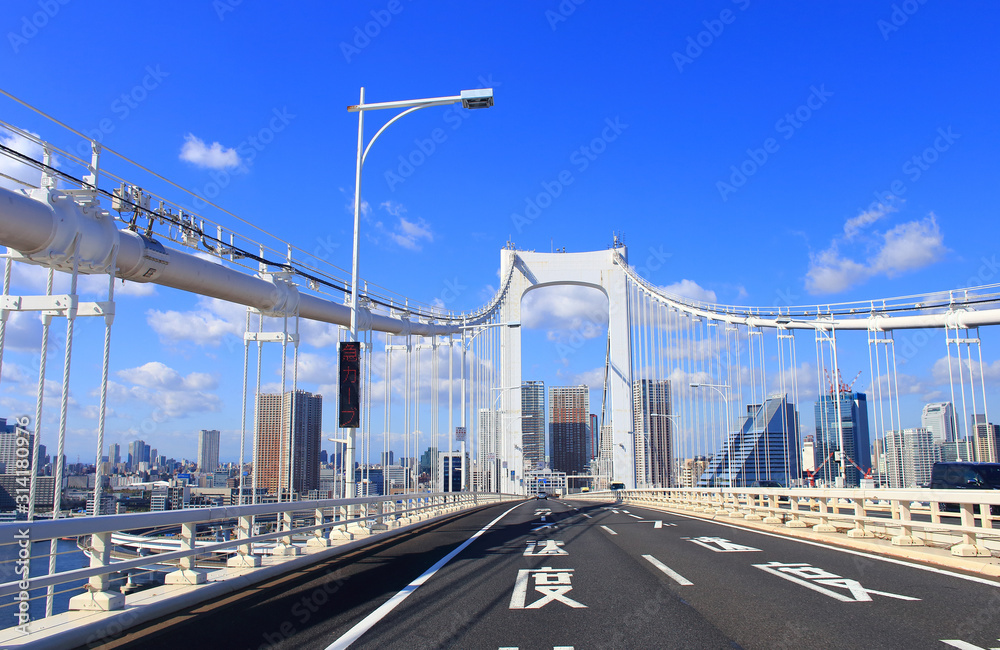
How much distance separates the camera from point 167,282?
15.9 meters

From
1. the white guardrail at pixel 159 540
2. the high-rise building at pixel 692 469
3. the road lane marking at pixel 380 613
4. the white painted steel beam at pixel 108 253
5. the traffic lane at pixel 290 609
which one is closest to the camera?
the white guardrail at pixel 159 540

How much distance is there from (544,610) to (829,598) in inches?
115

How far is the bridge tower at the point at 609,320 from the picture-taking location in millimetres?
66375

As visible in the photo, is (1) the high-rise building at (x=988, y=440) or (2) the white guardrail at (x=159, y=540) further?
(1) the high-rise building at (x=988, y=440)

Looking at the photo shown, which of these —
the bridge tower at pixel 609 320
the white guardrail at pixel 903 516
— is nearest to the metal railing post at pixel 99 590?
the white guardrail at pixel 903 516

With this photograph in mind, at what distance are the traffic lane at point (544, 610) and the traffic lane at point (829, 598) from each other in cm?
47

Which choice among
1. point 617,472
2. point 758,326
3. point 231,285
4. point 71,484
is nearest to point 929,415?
point 758,326

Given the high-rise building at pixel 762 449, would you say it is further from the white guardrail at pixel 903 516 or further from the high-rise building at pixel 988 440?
the white guardrail at pixel 903 516

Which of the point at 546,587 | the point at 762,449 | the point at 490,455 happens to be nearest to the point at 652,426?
the point at 490,455

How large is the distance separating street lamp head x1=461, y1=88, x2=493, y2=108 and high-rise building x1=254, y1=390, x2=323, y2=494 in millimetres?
8475

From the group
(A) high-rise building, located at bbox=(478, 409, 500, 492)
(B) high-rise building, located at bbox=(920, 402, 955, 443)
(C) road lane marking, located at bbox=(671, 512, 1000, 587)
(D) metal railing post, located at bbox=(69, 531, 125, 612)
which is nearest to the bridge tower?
(A) high-rise building, located at bbox=(478, 409, 500, 492)

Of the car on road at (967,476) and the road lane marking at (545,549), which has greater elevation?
the car on road at (967,476)

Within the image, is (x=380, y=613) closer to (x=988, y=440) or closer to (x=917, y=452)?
(x=988, y=440)

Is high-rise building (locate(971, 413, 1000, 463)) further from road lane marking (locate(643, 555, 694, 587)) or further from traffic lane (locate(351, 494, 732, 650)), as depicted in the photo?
traffic lane (locate(351, 494, 732, 650))
